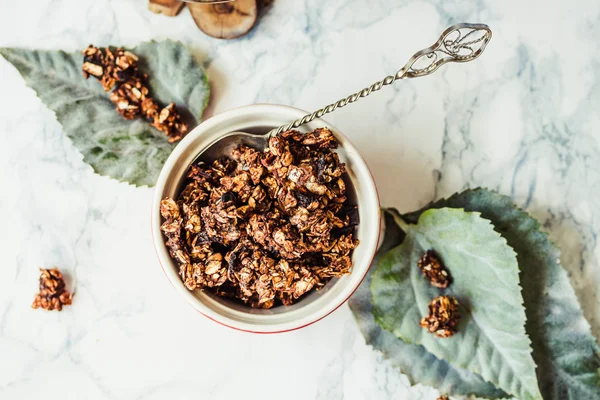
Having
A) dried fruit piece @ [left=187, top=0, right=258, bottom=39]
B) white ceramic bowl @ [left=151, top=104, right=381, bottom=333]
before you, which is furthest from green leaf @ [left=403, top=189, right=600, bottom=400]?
dried fruit piece @ [left=187, top=0, right=258, bottom=39]

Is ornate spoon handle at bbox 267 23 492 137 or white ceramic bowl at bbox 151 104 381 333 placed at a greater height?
ornate spoon handle at bbox 267 23 492 137

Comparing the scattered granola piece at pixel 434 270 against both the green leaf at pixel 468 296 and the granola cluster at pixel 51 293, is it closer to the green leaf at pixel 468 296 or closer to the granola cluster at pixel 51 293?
the green leaf at pixel 468 296

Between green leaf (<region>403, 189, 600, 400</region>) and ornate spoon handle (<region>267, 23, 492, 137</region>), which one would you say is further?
green leaf (<region>403, 189, 600, 400</region>)

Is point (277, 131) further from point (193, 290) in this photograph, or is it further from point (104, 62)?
point (104, 62)

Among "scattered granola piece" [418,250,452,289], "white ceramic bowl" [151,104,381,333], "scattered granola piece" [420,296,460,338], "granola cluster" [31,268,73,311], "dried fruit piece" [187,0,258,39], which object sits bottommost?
"granola cluster" [31,268,73,311]

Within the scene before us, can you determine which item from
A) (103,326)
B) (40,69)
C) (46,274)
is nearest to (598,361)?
(103,326)

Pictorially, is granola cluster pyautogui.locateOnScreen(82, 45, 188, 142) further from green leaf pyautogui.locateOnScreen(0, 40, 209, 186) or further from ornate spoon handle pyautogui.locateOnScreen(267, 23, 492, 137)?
ornate spoon handle pyautogui.locateOnScreen(267, 23, 492, 137)

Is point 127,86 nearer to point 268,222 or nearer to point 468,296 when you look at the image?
point 268,222

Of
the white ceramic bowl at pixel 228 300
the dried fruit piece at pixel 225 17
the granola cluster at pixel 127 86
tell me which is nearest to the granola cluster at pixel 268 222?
the white ceramic bowl at pixel 228 300
